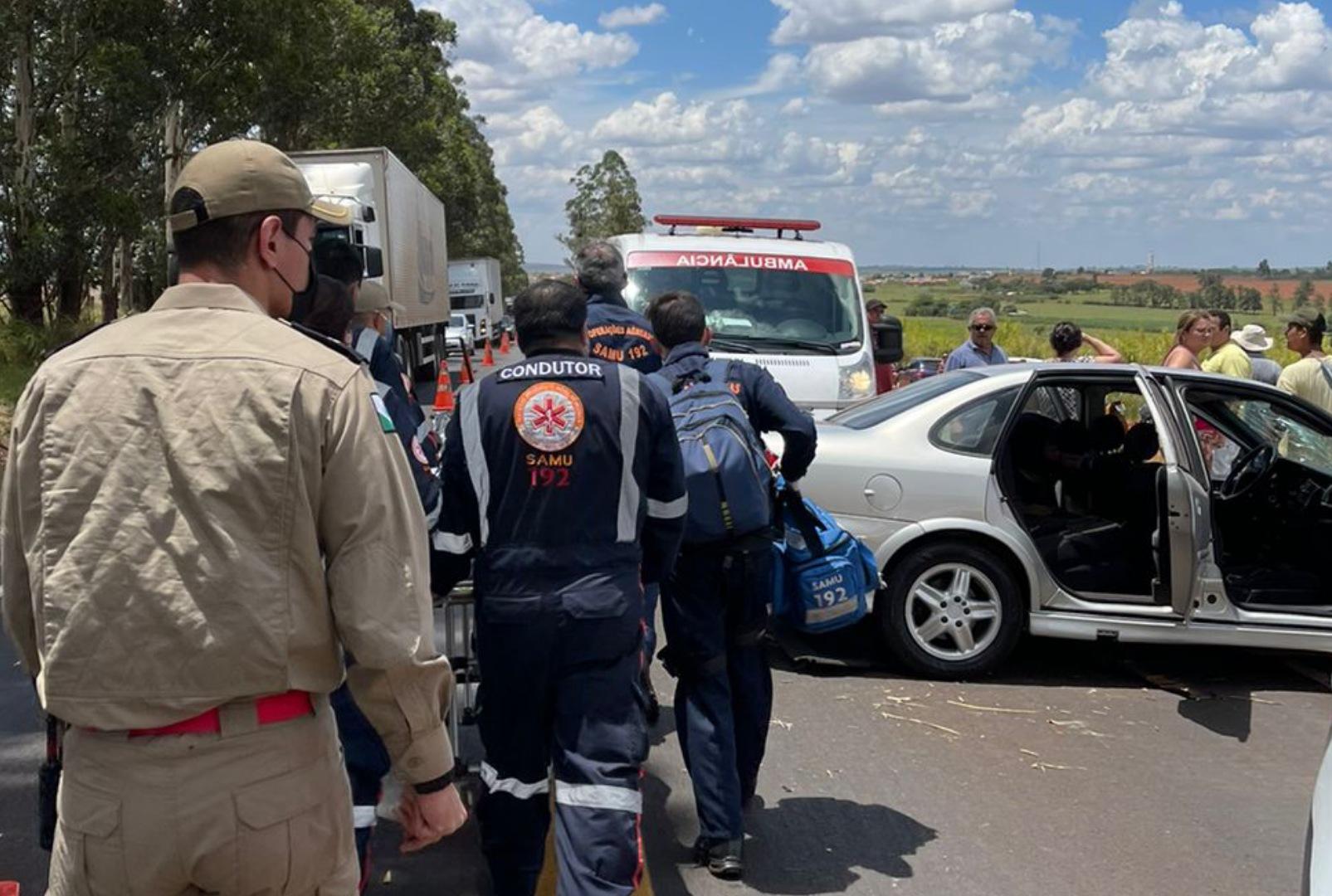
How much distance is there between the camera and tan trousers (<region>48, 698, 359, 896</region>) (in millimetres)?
2086

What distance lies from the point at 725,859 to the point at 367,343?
7.01 feet

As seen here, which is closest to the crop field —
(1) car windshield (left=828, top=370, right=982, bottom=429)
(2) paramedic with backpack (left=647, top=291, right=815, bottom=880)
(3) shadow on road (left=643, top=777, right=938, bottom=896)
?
(1) car windshield (left=828, top=370, right=982, bottom=429)

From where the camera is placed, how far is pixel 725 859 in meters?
4.34

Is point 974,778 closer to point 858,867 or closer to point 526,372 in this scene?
point 858,867

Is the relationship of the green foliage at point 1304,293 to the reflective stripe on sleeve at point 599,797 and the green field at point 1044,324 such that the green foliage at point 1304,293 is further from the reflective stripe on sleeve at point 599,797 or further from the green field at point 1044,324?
the reflective stripe on sleeve at point 599,797

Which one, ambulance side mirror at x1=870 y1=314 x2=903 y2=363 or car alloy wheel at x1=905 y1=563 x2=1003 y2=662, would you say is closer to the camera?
car alloy wheel at x1=905 y1=563 x2=1003 y2=662

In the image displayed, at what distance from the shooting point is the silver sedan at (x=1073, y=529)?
20.8 ft

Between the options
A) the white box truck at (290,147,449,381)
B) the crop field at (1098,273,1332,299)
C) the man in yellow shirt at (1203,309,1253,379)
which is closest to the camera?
the man in yellow shirt at (1203,309,1253,379)

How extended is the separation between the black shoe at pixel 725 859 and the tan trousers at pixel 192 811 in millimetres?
2363

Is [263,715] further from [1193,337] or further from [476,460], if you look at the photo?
[1193,337]

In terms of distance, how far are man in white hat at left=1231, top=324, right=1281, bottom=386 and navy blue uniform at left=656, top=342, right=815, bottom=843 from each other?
592cm

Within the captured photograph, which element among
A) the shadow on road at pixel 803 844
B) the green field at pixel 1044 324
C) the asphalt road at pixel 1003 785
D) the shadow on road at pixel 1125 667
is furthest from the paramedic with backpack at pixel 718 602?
the green field at pixel 1044 324

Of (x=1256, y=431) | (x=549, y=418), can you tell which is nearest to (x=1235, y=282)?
(x=1256, y=431)

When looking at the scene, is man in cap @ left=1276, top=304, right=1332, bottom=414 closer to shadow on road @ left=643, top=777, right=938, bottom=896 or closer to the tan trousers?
shadow on road @ left=643, top=777, right=938, bottom=896
